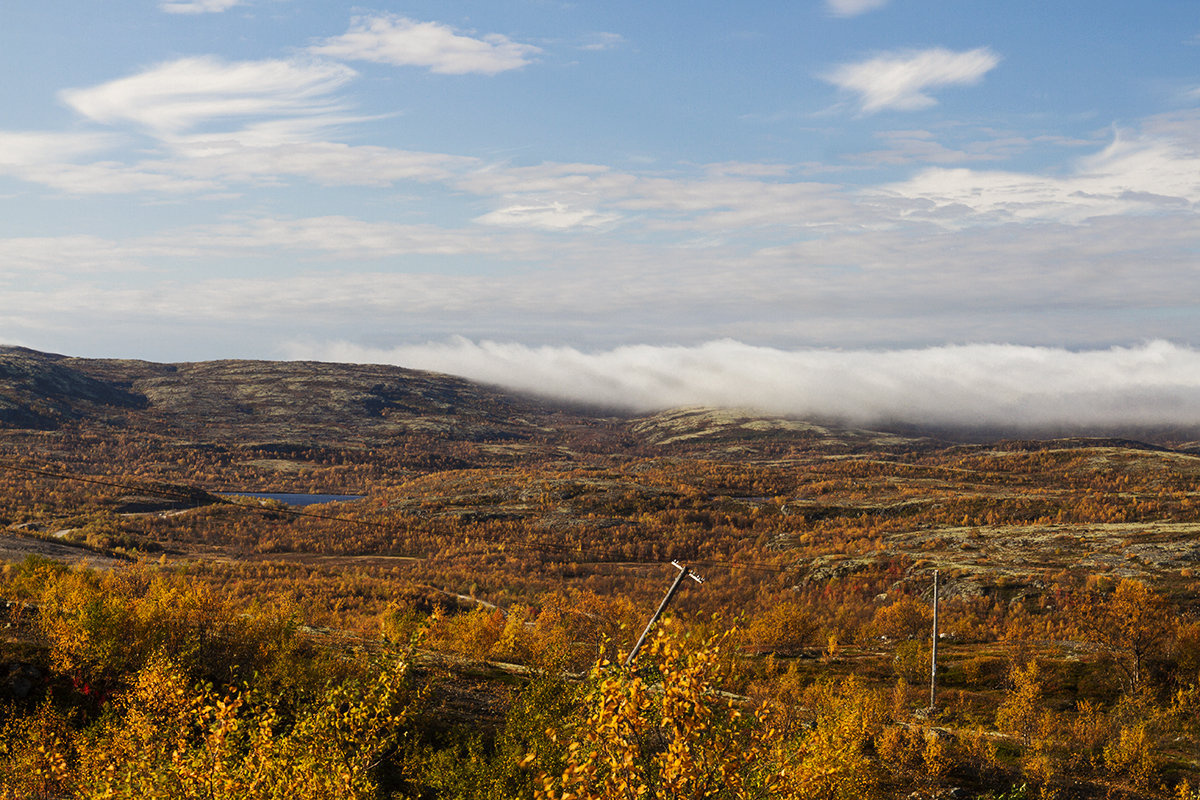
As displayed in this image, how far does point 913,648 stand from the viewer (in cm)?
9950

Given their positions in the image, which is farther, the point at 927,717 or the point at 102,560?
the point at 102,560

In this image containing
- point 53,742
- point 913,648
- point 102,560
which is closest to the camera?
point 53,742

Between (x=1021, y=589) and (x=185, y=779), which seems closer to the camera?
(x=185, y=779)

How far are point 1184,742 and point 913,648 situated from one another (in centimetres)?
3852

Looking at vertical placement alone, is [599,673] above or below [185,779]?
above

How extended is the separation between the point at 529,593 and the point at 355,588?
3634cm

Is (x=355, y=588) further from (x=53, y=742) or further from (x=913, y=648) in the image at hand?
(x=53, y=742)

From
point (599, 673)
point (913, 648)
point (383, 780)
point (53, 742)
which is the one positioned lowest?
point (913, 648)

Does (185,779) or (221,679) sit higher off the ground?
(185,779)

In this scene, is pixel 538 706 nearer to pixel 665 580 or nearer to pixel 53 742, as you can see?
pixel 53 742

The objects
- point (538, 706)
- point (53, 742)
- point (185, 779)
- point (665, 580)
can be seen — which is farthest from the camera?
point (665, 580)

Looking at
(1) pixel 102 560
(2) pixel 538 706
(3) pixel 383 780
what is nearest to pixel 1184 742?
(2) pixel 538 706

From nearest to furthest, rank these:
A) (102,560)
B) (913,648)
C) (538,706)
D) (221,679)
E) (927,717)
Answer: (538,706) < (221,679) < (927,717) < (913,648) < (102,560)

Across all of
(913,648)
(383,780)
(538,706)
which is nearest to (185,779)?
(383,780)
